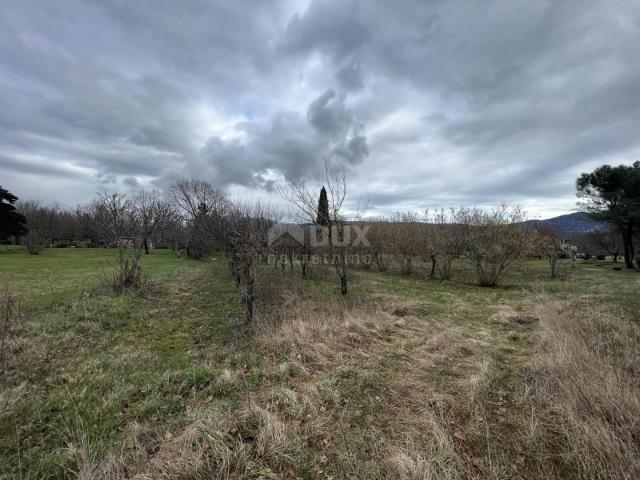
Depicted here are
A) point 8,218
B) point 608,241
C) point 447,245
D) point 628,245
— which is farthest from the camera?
point 608,241

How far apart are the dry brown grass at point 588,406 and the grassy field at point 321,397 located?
2 centimetres

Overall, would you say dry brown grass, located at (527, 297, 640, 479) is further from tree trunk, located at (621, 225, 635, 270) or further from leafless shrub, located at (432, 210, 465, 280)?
tree trunk, located at (621, 225, 635, 270)

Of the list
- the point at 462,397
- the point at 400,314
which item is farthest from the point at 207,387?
the point at 400,314

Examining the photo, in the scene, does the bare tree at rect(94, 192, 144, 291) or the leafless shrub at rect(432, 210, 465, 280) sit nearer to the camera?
the bare tree at rect(94, 192, 144, 291)

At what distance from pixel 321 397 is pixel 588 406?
2914 mm

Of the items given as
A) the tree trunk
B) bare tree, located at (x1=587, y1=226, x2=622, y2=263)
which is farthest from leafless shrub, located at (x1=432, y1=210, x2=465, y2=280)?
bare tree, located at (x1=587, y1=226, x2=622, y2=263)

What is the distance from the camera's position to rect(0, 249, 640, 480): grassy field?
2.29m

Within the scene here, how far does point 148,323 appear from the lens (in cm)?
643

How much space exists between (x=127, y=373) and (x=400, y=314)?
20.7 ft

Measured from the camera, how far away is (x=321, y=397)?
3.30 metres

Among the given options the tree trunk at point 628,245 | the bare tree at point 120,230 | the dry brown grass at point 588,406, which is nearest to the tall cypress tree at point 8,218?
the bare tree at point 120,230

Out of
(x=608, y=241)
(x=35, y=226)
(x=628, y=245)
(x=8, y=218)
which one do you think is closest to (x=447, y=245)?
(x=628, y=245)

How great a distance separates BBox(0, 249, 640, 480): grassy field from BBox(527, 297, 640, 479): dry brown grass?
17mm

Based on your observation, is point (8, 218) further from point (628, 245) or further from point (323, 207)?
point (628, 245)
